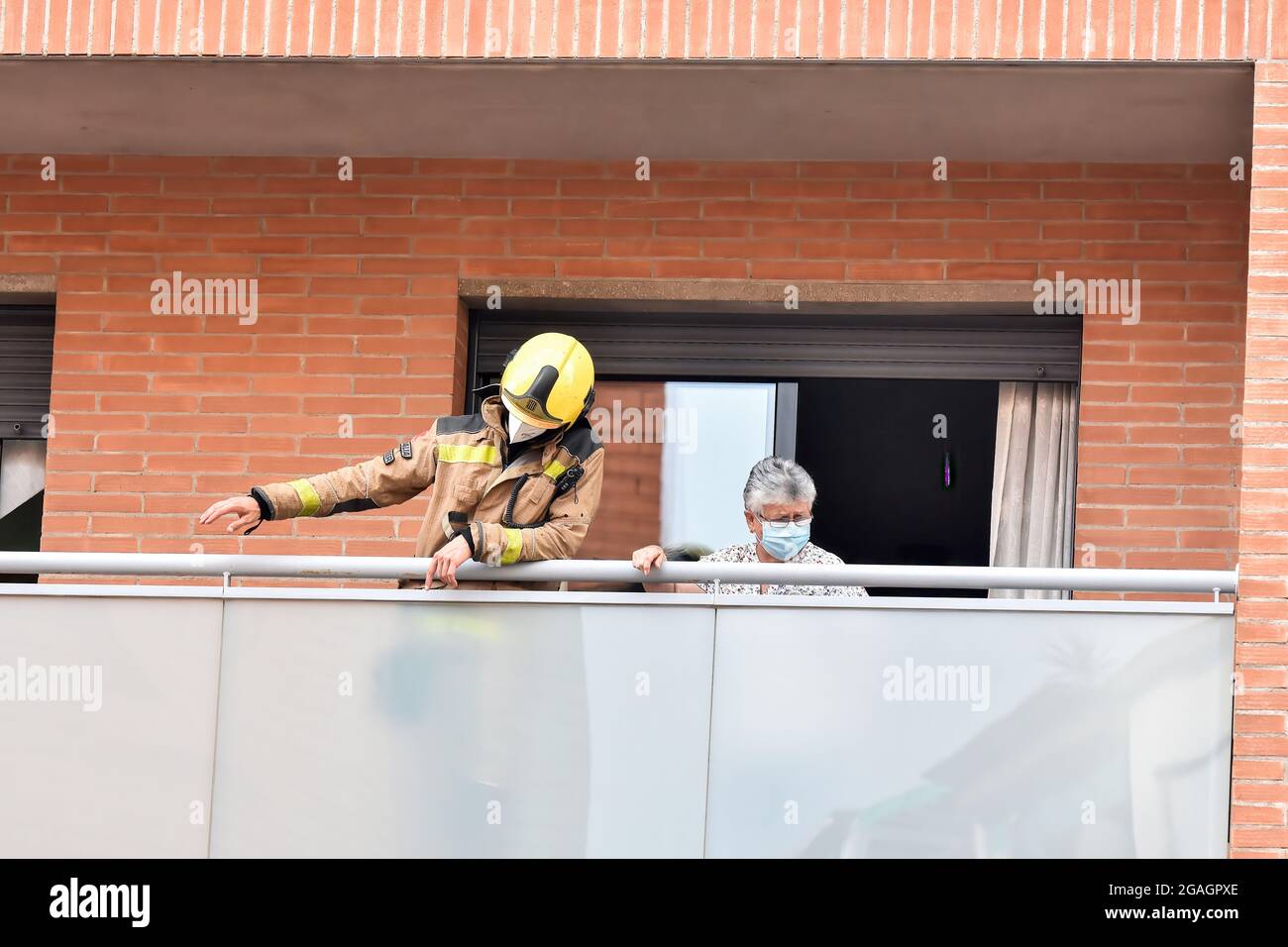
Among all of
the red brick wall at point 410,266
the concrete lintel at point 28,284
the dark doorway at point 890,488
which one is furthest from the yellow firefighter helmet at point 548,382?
the dark doorway at point 890,488

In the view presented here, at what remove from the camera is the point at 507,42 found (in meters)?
5.38

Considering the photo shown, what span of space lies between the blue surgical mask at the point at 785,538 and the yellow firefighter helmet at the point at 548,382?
84 centimetres

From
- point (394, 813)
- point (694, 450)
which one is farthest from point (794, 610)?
point (694, 450)

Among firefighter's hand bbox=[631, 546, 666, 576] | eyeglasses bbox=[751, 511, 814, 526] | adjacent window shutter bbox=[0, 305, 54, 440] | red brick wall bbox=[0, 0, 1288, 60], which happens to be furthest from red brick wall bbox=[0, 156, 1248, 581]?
firefighter's hand bbox=[631, 546, 666, 576]

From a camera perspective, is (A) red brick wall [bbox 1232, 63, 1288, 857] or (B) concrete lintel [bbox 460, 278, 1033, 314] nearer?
(A) red brick wall [bbox 1232, 63, 1288, 857]

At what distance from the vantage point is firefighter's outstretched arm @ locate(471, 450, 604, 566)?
170 inches

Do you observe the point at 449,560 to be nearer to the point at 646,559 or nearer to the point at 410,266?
the point at 646,559

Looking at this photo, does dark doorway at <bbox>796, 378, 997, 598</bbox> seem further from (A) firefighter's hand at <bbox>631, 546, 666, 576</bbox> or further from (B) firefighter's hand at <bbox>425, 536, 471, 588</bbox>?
(B) firefighter's hand at <bbox>425, 536, 471, 588</bbox>

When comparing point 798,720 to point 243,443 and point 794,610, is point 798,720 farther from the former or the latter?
point 243,443

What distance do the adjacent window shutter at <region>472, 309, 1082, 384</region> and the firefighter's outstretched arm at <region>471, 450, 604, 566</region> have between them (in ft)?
7.42

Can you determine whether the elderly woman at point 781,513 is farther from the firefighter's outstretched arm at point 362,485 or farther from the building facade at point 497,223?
the building facade at point 497,223

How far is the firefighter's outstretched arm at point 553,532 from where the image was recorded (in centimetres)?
432

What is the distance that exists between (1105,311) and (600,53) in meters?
2.44

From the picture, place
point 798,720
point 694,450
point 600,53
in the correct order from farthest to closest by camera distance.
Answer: point 694,450
point 600,53
point 798,720
